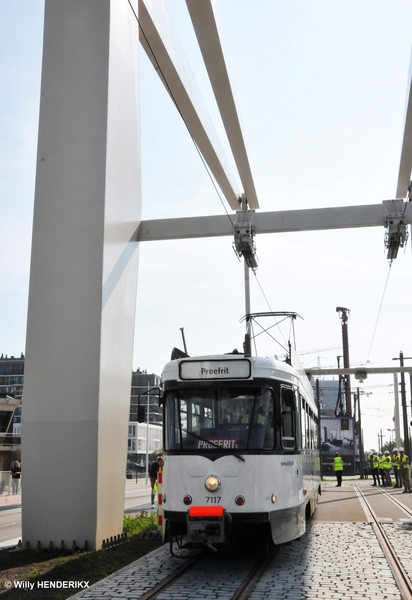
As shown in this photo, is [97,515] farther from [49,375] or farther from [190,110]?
[190,110]

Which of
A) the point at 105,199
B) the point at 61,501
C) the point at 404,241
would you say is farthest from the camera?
the point at 404,241

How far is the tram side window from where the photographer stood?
30.9ft

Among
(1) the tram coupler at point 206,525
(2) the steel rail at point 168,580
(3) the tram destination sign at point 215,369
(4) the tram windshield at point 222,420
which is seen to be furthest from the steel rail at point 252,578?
(3) the tram destination sign at point 215,369

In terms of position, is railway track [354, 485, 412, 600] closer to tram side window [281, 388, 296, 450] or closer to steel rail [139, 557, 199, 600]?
tram side window [281, 388, 296, 450]

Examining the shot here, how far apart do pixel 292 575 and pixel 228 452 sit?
169 cm

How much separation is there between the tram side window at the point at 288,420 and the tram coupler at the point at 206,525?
1406mm

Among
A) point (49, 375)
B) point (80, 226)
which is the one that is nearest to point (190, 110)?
point (80, 226)

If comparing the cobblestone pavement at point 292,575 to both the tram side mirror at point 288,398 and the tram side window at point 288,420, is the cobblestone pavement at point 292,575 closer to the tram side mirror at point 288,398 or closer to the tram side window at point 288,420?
the tram side window at point 288,420

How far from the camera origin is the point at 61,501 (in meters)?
10.8

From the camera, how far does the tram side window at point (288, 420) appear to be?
9.43 metres

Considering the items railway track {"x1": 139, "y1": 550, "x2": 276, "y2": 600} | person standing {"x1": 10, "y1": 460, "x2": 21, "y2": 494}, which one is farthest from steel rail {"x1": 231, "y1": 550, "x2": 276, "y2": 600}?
person standing {"x1": 10, "y1": 460, "x2": 21, "y2": 494}

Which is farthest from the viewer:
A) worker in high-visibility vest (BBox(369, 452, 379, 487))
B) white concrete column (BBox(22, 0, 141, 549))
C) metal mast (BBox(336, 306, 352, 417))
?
metal mast (BBox(336, 306, 352, 417))

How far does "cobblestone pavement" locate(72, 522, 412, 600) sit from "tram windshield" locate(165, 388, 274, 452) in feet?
5.30

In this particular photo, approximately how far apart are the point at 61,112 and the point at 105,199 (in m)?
1.83
